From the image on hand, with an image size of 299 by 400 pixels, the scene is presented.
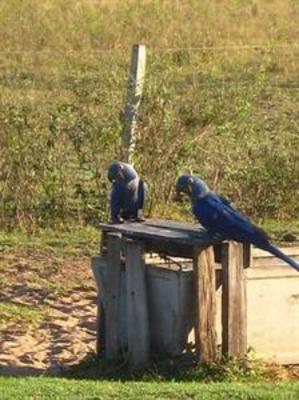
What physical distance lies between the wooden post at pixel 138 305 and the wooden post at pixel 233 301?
0.52 metres

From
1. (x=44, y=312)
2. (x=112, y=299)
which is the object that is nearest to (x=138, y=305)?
(x=112, y=299)

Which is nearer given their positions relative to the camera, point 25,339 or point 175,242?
point 175,242

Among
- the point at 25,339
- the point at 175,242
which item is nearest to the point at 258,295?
the point at 175,242

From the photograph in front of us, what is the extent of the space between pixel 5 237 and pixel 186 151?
1970mm

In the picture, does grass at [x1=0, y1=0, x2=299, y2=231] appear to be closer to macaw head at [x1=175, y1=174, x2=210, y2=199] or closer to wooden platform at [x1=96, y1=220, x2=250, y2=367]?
wooden platform at [x1=96, y1=220, x2=250, y2=367]

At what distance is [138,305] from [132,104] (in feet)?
14.2

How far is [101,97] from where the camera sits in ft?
39.4

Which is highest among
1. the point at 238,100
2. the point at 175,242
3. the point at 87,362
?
the point at 238,100

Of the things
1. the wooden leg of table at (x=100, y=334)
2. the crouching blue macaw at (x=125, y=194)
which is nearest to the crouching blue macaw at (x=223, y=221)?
the crouching blue macaw at (x=125, y=194)

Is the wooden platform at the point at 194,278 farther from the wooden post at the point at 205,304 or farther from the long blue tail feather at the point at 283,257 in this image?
the long blue tail feather at the point at 283,257

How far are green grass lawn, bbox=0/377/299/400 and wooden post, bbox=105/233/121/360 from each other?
0.81 metres

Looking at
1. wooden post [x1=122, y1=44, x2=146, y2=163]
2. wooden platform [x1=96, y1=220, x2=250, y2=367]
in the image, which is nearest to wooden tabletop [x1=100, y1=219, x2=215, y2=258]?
wooden platform [x1=96, y1=220, x2=250, y2=367]

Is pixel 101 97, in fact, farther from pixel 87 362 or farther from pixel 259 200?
pixel 87 362

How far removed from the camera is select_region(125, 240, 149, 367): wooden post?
7770 mm
